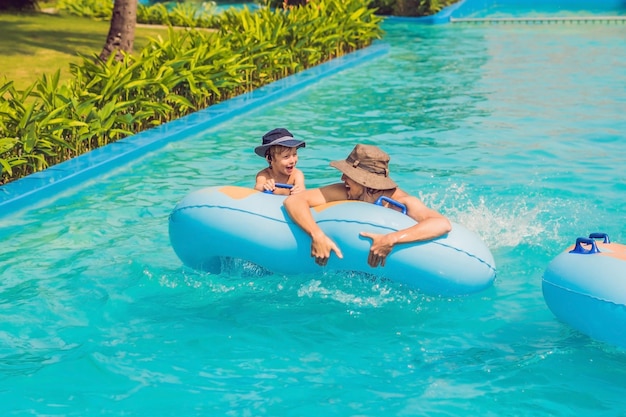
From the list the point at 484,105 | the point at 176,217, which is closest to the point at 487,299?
the point at 176,217

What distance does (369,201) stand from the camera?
20.7ft

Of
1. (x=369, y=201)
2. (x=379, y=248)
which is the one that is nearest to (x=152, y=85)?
(x=369, y=201)

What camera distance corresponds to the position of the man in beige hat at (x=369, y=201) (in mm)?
5781

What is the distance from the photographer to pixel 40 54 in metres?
16.3

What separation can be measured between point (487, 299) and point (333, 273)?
3.59ft

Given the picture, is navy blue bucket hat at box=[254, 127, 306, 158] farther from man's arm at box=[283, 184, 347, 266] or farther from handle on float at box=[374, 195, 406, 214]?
handle on float at box=[374, 195, 406, 214]

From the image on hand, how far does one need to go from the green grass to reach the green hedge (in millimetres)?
904

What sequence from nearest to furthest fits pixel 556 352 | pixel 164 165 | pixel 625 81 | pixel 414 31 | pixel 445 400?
pixel 445 400 → pixel 556 352 → pixel 164 165 → pixel 625 81 → pixel 414 31

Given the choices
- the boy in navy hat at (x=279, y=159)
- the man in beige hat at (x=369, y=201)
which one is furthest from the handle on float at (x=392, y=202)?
the boy in navy hat at (x=279, y=159)

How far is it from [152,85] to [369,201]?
233 inches

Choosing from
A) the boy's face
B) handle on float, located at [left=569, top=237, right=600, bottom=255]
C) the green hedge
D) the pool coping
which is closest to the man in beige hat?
the boy's face

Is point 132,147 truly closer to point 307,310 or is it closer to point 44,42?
point 307,310

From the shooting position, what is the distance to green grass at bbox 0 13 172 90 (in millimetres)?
14906

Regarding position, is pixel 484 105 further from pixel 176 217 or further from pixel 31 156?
pixel 176 217
